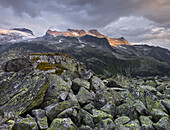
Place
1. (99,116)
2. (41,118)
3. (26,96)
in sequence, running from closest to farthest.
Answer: (41,118), (99,116), (26,96)

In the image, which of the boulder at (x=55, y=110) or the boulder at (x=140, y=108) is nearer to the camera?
the boulder at (x=55, y=110)

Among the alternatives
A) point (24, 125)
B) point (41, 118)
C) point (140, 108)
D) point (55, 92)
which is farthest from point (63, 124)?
point (140, 108)

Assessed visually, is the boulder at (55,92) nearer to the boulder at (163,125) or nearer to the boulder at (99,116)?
the boulder at (99,116)

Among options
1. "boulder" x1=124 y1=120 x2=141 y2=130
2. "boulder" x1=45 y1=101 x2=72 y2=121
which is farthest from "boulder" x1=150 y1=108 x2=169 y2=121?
"boulder" x1=45 y1=101 x2=72 y2=121

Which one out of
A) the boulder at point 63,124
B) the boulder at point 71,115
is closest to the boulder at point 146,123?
the boulder at point 71,115

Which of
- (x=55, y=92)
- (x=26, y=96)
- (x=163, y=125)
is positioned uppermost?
(x=26, y=96)

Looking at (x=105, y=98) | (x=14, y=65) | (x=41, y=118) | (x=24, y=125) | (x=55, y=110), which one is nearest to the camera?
(x=24, y=125)

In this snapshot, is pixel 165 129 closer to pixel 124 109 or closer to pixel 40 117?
pixel 124 109

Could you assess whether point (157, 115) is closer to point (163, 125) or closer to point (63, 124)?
point (163, 125)

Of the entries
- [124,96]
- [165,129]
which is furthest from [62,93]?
[165,129]

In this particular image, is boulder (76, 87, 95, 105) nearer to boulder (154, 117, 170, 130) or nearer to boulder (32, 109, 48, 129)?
boulder (32, 109, 48, 129)

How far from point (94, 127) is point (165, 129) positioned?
605 centimetres

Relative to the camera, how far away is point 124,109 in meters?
11.8

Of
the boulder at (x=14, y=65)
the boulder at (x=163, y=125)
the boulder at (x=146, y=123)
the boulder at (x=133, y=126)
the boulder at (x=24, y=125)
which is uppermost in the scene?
the boulder at (x=14, y=65)
